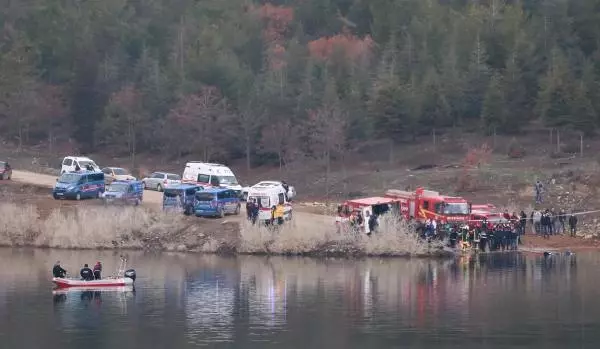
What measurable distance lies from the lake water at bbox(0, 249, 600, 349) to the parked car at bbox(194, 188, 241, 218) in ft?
14.0

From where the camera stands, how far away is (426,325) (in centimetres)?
5288

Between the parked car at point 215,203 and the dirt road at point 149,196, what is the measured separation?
69 cm

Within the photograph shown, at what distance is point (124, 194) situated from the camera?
8206cm

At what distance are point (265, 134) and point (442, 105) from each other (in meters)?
13.9

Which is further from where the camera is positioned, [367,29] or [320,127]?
[367,29]

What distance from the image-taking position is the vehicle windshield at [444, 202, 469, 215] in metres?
74.7

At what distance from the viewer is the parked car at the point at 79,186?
85.0 m

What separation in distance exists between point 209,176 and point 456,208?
61.2ft

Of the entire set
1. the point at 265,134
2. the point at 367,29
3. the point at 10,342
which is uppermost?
the point at 367,29

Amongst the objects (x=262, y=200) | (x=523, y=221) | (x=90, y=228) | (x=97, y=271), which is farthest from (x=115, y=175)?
(x=97, y=271)

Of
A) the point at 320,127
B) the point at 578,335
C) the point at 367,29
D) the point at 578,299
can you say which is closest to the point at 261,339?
the point at 578,335

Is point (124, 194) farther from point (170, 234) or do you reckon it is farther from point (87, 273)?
point (87, 273)

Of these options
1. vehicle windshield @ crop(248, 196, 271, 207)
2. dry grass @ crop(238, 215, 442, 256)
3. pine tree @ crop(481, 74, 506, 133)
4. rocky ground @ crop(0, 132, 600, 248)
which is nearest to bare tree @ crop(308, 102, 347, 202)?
rocky ground @ crop(0, 132, 600, 248)

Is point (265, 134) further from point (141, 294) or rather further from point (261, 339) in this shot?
point (261, 339)
